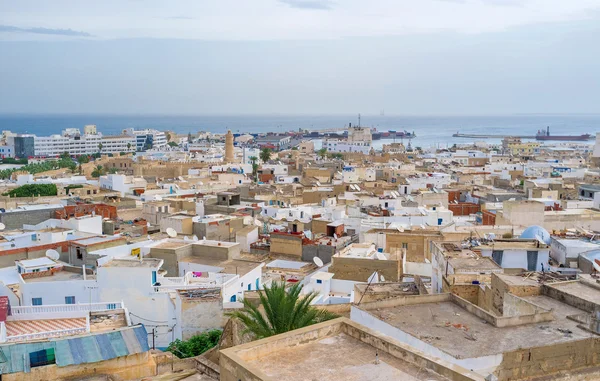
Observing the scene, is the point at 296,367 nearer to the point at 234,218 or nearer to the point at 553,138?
the point at 234,218

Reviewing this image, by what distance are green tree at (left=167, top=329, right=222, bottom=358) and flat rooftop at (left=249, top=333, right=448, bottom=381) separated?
724 centimetres

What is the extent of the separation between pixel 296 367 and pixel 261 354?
17.7 inches

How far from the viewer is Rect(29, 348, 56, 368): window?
10.4 m

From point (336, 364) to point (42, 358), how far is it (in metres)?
6.48

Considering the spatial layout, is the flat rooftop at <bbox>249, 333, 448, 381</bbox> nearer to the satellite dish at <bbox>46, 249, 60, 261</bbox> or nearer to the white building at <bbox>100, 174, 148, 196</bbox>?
the satellite dish at <bbox>46, 249, 60, 261</bbox>

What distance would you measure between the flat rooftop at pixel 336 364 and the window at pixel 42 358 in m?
5.77

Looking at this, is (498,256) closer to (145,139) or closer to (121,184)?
(121,184)

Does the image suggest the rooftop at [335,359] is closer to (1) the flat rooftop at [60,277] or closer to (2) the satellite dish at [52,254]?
(1) the flat rooftop at [60,277]

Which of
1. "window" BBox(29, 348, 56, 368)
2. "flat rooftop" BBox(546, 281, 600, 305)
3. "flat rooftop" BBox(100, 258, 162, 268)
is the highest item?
"flat rooftop" BBox(546, 281, 600, 305)

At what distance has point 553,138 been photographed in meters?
173

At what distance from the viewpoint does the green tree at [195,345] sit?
1342cm

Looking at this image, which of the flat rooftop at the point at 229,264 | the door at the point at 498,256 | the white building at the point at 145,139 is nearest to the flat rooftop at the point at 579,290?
the door at the point at 498,256

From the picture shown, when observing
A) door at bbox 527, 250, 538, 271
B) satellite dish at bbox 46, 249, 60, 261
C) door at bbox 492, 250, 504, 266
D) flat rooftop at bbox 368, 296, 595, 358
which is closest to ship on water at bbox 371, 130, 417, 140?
satellite dish at bbox 46, 249, 60, 261

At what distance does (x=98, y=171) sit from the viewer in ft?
206
